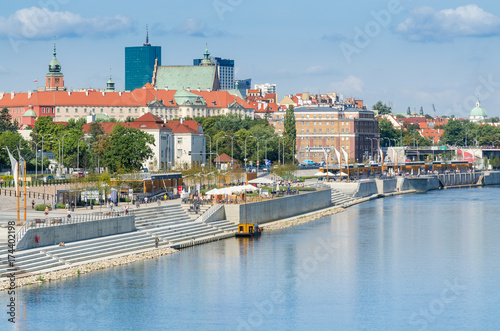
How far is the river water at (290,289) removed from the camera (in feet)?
132

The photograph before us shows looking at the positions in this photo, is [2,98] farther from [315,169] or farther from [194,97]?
[315,169]

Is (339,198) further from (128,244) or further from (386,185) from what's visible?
(128,244)

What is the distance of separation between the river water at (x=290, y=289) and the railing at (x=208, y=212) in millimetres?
3851

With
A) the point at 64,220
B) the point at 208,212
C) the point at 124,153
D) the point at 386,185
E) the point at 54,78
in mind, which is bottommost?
the point at 386,185

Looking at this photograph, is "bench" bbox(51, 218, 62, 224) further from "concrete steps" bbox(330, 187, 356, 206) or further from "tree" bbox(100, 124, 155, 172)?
"concrete steps" bbox(330, 187, 356, 206)

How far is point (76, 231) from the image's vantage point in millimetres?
51062

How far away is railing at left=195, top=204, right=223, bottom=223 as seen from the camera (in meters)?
65.1

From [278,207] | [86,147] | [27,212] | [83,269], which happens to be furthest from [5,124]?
[83,269]

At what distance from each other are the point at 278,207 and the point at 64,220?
93.0ft

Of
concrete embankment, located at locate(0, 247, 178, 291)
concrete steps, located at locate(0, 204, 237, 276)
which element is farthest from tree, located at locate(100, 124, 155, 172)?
concrete embankment, located at locate(0, 247, 178, 291)

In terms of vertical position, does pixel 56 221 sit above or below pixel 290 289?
above

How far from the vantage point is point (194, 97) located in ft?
625

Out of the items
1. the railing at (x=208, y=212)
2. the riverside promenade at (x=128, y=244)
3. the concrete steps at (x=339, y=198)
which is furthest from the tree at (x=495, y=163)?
the railing at (x=208, y=212)

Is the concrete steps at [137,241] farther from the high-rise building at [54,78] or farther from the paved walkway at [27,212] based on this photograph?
the high-rise building at [54,78]
